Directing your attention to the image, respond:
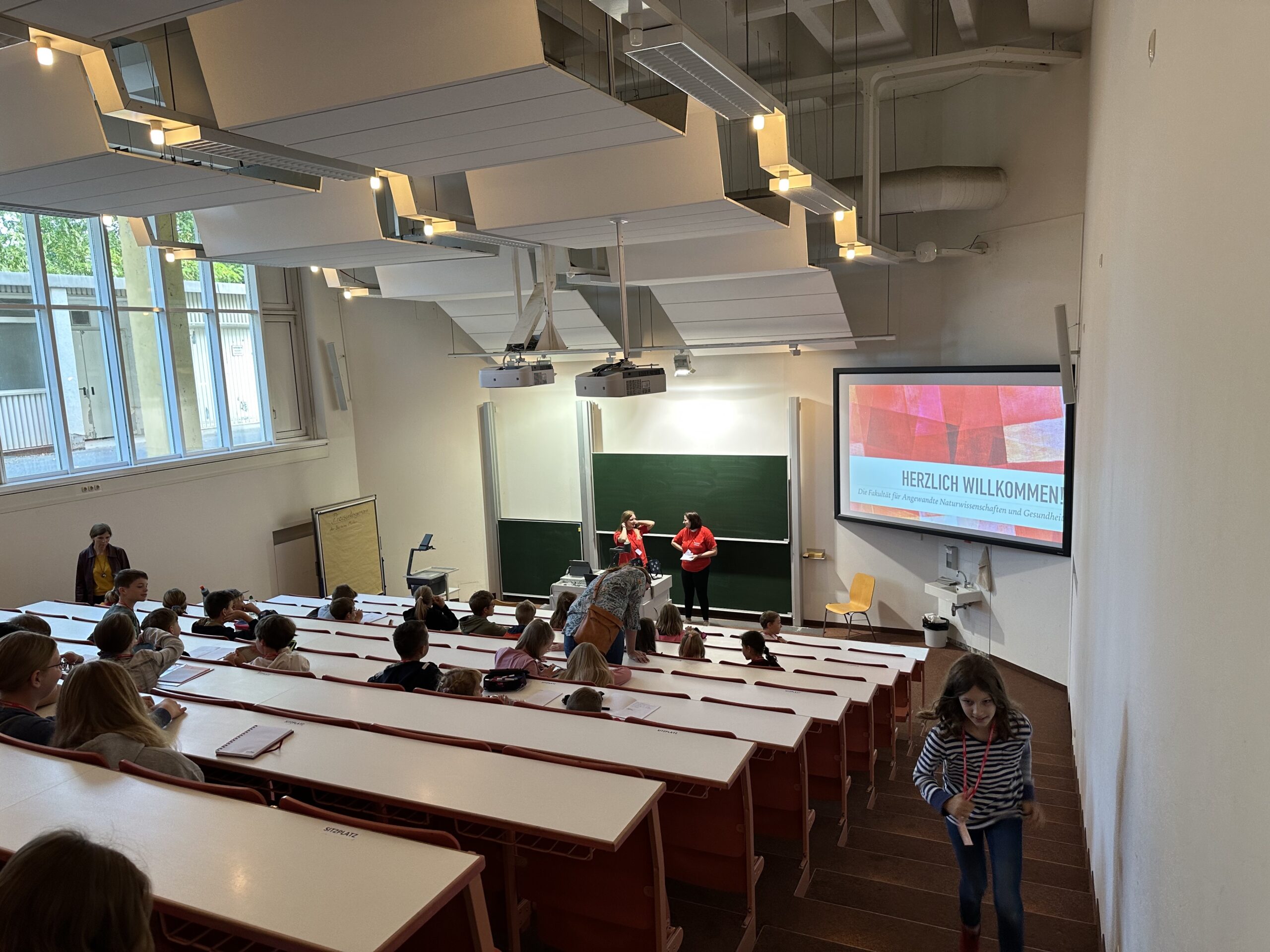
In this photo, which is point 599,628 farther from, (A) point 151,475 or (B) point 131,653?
(A) point 151,475

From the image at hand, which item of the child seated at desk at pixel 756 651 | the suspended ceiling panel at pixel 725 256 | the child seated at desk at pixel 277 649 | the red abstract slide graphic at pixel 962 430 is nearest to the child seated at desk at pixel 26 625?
the child seated at desk at pixel 277 649

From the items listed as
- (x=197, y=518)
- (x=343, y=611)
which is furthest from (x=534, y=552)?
(x=343, y=611)

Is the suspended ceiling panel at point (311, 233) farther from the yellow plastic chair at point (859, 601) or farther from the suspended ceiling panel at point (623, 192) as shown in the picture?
the yellow plastic chair at point (859, 601)

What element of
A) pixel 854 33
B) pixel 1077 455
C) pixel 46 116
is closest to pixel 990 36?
pixel 854 33

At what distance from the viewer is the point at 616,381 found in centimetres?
640

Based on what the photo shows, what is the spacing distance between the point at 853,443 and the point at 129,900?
9391 mm

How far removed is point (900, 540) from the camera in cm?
1006

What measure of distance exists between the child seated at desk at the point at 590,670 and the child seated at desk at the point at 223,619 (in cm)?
251

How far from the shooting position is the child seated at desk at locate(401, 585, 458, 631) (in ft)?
21.7

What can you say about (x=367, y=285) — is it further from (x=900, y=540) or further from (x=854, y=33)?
(x=900, y=540)

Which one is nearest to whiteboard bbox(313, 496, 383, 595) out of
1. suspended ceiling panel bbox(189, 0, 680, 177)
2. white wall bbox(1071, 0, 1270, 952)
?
suspended ceiling panel bbox(189, 0, 680, 177)

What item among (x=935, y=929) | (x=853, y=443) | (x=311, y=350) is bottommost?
(x=935, y=929)

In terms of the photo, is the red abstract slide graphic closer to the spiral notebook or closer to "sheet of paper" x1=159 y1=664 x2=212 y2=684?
the spiral notebook

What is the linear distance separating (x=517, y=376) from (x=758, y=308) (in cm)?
342
